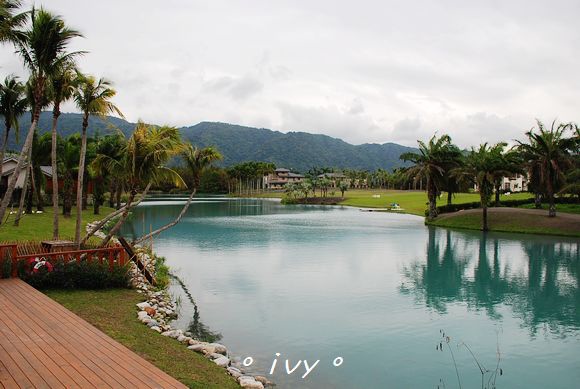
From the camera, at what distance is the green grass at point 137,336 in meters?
10.2

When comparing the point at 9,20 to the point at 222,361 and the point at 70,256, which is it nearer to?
the point at 70,256

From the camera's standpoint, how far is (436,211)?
6103cm

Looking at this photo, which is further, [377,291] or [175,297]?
[377,291]

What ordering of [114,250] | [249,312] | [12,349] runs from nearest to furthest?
[12,349] < [249,312] < [114,250]

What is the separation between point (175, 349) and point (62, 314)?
313 centimetres

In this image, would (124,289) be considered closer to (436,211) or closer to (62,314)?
(62,314)

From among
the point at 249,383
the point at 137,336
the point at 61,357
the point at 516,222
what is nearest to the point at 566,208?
the point at 516,222

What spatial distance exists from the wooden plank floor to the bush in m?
4.33

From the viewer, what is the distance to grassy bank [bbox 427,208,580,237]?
152ft

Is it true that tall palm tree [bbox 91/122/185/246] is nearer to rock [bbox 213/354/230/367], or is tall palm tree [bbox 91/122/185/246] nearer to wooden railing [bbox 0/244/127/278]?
wooden railing [bbox 0/244/127/278]

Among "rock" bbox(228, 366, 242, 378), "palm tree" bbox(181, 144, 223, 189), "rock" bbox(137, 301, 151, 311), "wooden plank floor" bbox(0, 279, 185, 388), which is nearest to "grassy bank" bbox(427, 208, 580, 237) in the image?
"palm tree" bbox(181, 144, 223, 189)

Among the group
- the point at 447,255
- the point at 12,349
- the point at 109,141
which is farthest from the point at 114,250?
the point at 109,141

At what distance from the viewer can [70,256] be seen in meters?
17.8

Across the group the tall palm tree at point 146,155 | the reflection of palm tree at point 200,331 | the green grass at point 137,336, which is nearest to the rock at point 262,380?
the green grass at point 137,336
